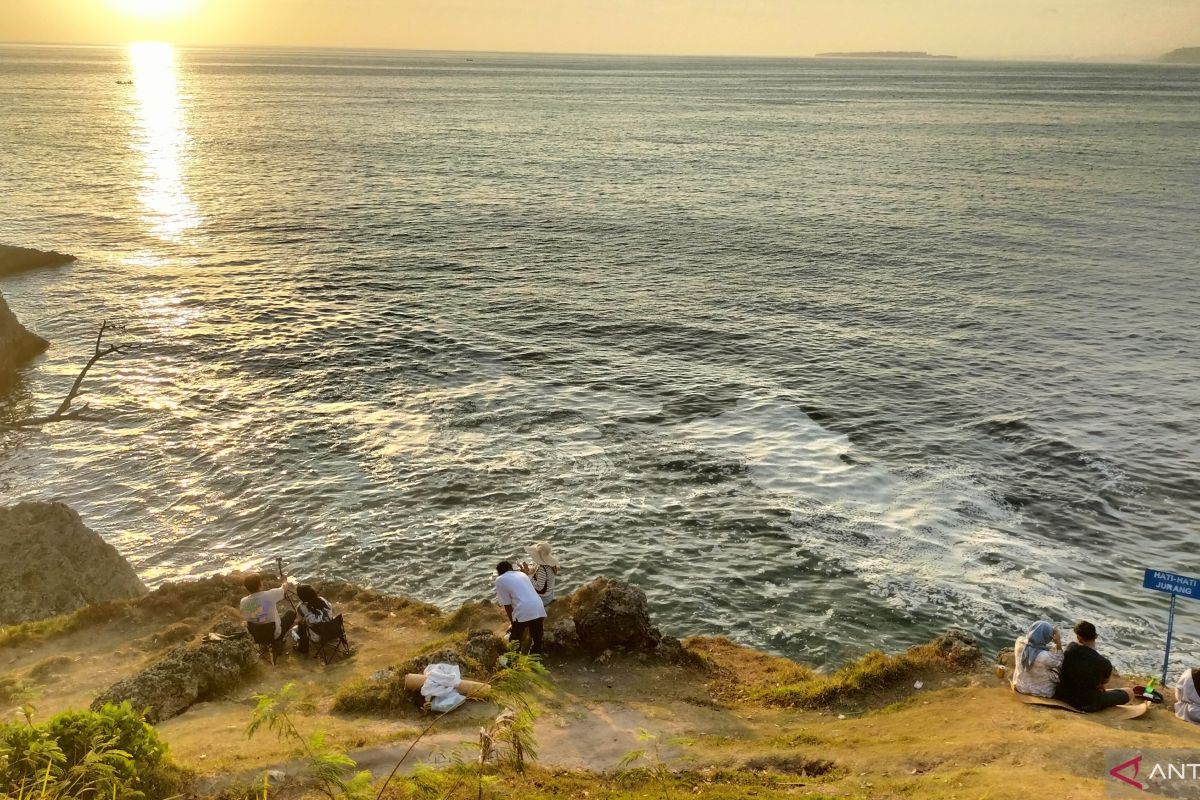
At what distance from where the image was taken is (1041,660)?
14.1 m

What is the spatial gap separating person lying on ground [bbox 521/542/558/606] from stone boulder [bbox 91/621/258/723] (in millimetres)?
5261

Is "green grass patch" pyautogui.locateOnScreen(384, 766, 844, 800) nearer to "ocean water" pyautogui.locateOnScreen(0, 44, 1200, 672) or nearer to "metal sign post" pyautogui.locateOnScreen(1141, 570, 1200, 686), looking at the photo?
"metal sign post" pyautogui.locateOnScreen(1141, 570, 1200, 686)

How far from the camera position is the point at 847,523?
24172mm

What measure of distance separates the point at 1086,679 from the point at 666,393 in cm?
2043

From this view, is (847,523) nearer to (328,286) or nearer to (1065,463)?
(1065,463)

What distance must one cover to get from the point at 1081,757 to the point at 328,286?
140 ft

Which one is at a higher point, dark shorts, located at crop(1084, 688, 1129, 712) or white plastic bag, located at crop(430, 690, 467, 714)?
dark shorts, located at crop(1084, 688, 1129, 712)

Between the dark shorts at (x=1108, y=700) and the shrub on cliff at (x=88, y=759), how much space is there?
41.8ft

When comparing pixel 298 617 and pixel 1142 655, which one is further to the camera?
pixel 1142 655

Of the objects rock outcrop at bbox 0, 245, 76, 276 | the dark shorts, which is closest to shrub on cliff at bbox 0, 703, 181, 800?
the dark shorts

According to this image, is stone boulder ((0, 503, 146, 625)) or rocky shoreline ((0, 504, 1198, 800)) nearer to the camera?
rocky shoreline ((0, 504, 1198, 800))

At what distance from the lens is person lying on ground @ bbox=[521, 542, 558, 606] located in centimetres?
1741

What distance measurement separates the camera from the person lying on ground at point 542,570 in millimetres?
17406

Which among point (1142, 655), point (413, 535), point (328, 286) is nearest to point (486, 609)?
point (413, 535)
